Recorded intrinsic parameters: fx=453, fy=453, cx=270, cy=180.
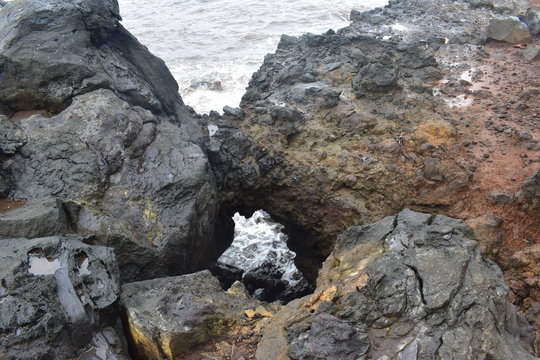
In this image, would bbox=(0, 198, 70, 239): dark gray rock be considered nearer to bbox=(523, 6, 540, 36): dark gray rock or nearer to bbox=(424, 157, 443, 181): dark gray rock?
bbox=(424, 157, 443, 181): dark gray rock

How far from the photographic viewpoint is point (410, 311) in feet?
13.7

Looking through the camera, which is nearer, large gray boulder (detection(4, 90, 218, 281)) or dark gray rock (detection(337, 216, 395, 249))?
dark gray rock (detection(337, 216, 395, 249))

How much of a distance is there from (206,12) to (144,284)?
18.6 meters

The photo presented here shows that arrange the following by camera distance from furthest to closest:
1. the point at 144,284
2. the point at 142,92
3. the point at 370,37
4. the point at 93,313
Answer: the point at 370,37 → the point at 142,92 → the point at 144,284 → the point at 93,313

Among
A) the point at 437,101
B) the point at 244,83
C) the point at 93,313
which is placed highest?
the point at 93,313

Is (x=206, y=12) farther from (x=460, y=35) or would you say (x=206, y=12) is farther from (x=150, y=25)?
(x=460, y=35)

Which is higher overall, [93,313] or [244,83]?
[93,313]

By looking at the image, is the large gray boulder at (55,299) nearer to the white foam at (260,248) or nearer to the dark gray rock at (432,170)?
the dark gray rock at (432,170)

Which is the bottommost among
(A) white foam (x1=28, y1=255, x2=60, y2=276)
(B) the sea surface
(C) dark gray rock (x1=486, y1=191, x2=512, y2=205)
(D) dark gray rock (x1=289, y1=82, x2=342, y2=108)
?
(B) the sea surface

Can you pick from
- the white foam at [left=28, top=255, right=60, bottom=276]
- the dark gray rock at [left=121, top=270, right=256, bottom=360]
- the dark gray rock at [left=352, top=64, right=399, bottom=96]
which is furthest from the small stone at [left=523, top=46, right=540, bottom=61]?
the white foam at [left=28, top=255, right=60, bottom=276]

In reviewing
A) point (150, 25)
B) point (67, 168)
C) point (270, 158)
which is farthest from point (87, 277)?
point (150, 25)

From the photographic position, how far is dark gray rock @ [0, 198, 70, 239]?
5.05 metres

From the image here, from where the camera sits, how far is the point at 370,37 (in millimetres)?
11156

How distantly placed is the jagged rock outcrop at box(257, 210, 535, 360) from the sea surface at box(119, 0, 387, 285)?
589cm
